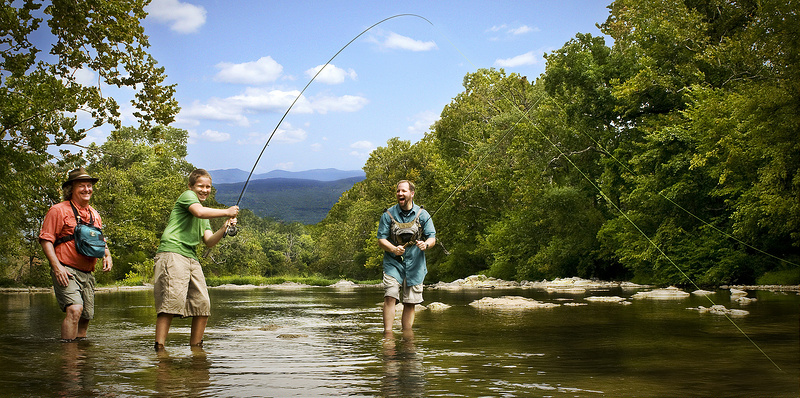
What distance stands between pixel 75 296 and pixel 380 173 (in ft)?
172

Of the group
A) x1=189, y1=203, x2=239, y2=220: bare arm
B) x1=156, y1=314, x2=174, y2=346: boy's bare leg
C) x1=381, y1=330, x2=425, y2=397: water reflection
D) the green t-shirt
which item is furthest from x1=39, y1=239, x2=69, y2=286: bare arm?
x1=381, y1=330, x2=425, y2=397: water reflection

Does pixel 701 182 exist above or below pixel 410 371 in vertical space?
above

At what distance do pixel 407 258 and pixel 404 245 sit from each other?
0.22 meters

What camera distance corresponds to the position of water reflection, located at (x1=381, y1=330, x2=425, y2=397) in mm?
4715

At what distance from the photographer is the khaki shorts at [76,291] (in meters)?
7.42

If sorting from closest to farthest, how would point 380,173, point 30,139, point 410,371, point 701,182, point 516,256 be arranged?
point 410,371 < point 30,139 < point 701,182 < point 516,256 < point 380,173

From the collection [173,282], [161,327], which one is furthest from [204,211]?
[161,327]

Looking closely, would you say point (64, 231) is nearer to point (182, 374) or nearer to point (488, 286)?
point (182, 374)

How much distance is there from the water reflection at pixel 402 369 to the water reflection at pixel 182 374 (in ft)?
4.20

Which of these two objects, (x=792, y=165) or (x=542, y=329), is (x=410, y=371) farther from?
(x=792, y=165)

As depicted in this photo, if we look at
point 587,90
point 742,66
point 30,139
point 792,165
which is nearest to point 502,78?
point 587,90

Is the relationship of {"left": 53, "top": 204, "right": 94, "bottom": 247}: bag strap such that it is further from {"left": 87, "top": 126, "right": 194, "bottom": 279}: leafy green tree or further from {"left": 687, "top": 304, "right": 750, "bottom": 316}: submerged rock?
{"left": 87, "top": 126, "right": 194, "bottom": 279}: leafy green tree

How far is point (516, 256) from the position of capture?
1606 inches

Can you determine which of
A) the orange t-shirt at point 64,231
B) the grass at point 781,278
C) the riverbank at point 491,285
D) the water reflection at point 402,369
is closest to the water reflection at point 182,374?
the water reflection at point 402,369
